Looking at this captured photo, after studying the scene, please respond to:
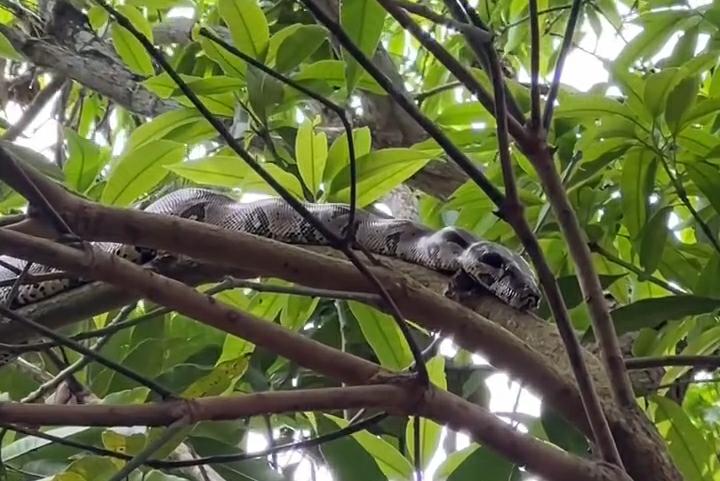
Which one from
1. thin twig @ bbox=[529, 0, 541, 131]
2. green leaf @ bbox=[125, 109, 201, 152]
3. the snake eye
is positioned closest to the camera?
thin twig @ bbox=[529, 0, 541, 131]

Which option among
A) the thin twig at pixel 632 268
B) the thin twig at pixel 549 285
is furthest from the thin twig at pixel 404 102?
the thin twig at pixel 632 268

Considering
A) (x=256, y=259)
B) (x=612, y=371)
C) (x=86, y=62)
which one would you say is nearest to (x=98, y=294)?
(x=256, y=259)

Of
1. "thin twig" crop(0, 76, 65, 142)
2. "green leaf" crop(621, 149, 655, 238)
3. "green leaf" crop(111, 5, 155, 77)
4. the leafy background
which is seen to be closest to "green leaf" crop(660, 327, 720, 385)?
the leafy background

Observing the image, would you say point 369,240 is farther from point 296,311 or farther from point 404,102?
point 404,102

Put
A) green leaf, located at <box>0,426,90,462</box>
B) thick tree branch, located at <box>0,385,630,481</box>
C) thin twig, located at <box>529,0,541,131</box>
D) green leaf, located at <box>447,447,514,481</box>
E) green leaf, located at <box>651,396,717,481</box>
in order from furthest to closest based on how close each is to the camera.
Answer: green leaf, located at <box>651,396,717,481</box> → green leaf, located at <box>447,447,514,481</box> → green leaf, located at <box>0,426,90,462</box> → thin twig, located at <box>529,0,541,131</box> → thick tree branch, located at <box>0,385,630,481</box>

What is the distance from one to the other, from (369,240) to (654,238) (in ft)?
2.60

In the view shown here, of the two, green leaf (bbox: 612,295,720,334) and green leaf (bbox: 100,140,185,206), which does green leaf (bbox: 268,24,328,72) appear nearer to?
green leaf (bbox: 100,140,185,206)

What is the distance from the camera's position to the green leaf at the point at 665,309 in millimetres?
1203

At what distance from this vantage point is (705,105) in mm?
1260

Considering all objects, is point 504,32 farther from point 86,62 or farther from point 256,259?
point 256,259

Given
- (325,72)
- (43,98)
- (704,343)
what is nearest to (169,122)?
(325,72)

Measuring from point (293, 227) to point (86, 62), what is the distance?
835 mm

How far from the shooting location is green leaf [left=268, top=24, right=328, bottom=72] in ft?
4.22

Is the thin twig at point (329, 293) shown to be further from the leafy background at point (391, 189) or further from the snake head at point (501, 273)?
the snake head at point (501, 273)
